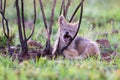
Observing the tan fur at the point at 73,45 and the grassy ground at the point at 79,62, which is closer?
the grassy ground at the point at 79,62

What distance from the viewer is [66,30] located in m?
7.97

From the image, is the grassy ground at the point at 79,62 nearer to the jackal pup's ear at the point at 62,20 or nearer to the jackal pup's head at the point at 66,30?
the jackal pup's head at the point at 66,30

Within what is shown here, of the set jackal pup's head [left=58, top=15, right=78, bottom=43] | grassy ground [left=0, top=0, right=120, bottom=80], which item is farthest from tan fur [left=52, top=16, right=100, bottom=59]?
grassy ground [left=0, top=0, right=120, bottom=80]

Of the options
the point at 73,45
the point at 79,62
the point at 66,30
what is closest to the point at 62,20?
the point at 66,30

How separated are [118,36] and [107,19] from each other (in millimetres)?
3282

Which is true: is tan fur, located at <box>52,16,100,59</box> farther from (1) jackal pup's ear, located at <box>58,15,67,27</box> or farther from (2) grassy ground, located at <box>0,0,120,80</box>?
(2) grassy ground, located at <box>0,0,120,80</box>

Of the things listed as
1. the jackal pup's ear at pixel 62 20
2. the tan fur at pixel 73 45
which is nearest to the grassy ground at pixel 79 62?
the tan fur at pixel 73 45

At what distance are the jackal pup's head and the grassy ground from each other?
60 centimetres

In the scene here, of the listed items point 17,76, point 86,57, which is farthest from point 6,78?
point 86,57

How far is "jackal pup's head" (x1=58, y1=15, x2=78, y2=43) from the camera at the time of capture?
782cm

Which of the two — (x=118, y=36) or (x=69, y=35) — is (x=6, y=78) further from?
(x=118, y=36)

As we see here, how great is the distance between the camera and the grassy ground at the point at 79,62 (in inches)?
200

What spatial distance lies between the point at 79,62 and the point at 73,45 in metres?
1.35

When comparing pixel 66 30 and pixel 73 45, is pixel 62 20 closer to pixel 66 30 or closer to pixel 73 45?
pixel 66 30
